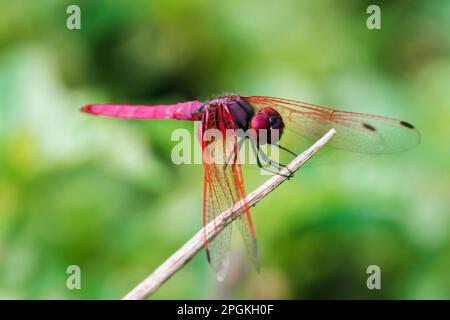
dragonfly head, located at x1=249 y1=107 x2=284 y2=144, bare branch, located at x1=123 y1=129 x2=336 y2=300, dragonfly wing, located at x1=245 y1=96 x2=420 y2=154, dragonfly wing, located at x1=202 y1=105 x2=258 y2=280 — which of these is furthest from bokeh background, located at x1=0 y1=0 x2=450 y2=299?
bare branch, located at x1=123 y1=129 x2=336 y2=300

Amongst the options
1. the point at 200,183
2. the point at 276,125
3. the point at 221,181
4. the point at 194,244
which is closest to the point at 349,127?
the point at 276,125

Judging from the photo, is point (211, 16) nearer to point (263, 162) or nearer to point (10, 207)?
point (263, 162)

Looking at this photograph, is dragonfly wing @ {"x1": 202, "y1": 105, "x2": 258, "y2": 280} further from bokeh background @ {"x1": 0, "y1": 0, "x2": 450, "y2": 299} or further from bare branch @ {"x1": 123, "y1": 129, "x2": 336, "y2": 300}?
bokeh background @ {"x1": 0, "y1": 0, "x2": 450, "y2": 299}

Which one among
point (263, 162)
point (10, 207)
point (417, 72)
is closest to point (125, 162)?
point (10, 207)

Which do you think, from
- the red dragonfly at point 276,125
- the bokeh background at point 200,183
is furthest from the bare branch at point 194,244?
the bokeh background at point 200,183

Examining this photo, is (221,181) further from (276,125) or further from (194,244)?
(194,244)

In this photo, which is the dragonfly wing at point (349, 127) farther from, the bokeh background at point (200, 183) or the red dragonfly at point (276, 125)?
the bokeh background at point (200, 183)
